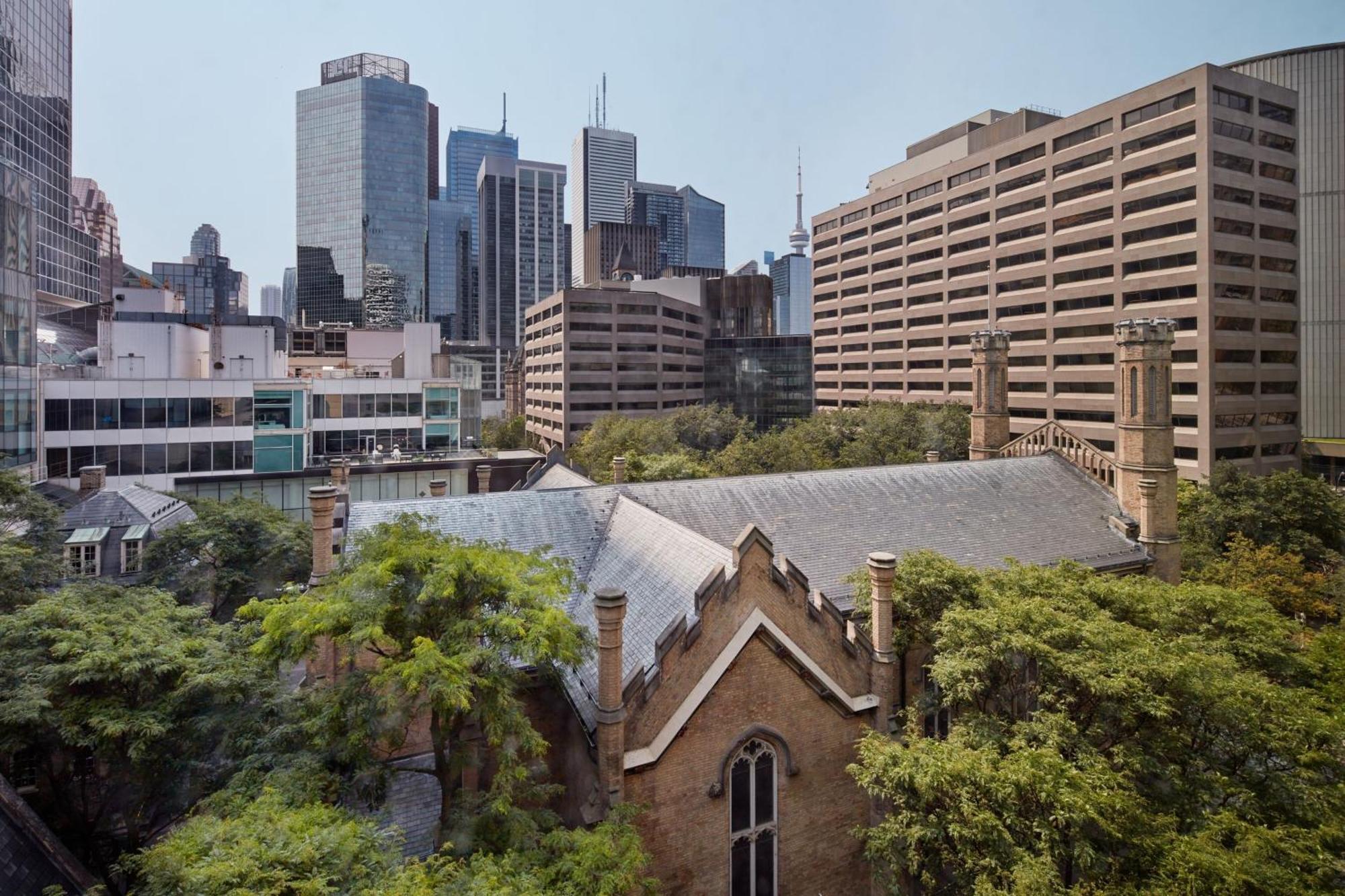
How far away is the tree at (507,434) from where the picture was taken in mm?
109625

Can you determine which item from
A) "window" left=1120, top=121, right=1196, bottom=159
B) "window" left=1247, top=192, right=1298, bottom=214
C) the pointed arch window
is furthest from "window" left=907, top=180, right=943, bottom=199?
the pointed arch window

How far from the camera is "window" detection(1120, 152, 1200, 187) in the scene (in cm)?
6469

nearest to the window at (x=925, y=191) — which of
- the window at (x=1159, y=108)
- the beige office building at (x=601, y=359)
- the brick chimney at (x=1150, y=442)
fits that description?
the window at (x=1159, y=108)

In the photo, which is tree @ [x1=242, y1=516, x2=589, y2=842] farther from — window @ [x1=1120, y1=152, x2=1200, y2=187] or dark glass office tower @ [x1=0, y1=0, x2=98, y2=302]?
dark glass office tower @ [x1=0, y1=0, x2=98, y2=302]

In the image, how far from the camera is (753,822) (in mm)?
15984

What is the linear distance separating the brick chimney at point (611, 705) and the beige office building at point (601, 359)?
8564cm

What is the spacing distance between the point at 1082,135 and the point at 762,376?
6456cm

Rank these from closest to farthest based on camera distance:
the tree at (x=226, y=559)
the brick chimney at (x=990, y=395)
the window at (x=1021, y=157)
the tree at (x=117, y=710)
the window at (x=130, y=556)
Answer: the tree at (x=117, y=710), the tree at (x=226, y=559), the window at (x=130, y=556), the brick chimney at (x=990, y=395), the window at (x=1021, y=157)

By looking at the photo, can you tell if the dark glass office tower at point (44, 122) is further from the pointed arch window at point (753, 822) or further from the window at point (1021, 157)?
the window at point (1021, 157)

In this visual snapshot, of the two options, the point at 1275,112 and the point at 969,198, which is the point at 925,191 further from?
the point at 1275,112

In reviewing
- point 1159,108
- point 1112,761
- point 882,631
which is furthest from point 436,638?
point 1159,108

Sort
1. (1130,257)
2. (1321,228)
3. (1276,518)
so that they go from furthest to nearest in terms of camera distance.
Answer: (1321,228)
(1130,257)
(1276,518)

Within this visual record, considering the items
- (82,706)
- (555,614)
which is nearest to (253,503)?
(82,706)

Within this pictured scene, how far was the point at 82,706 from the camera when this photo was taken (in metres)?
14.3
